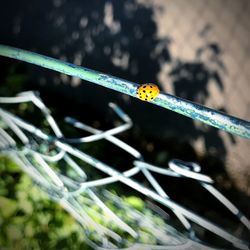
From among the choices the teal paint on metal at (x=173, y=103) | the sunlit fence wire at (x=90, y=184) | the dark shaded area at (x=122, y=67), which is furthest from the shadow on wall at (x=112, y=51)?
the teal paint on metal at (x=173, y=103)

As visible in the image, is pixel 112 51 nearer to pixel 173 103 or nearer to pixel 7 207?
pixel 7 207

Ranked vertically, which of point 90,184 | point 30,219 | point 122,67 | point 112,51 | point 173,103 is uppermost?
point 173,103

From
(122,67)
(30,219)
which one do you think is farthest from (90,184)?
(122,67)

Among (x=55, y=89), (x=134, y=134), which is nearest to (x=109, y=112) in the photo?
(x=134, y=134)

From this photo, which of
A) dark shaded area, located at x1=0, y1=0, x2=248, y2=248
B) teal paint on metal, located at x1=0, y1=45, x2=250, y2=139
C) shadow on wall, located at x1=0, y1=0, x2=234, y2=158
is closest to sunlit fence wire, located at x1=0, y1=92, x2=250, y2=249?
teal paint on metal, located at x1=0, y1=45, x2=250, y2=139

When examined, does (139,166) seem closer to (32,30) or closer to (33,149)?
(33,149)

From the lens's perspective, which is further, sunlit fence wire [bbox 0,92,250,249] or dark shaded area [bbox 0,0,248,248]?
dark shaded area [bbox 0,0,248,248]

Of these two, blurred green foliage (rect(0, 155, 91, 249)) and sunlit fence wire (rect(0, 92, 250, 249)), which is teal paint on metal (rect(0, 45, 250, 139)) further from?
blurred green foliage (rect(0, 155, 91, 249))

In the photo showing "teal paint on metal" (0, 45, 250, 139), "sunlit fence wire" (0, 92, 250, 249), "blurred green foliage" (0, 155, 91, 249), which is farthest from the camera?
"blurred green foliage" (0, 155, 91, 249)
